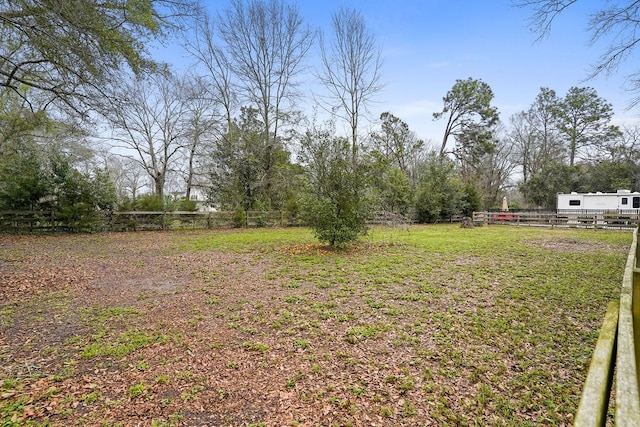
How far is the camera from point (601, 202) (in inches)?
775

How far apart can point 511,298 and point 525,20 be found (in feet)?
17.1

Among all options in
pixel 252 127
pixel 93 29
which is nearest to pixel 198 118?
pixel 252 127

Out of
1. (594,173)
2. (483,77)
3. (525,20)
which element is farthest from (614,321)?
(594,173)

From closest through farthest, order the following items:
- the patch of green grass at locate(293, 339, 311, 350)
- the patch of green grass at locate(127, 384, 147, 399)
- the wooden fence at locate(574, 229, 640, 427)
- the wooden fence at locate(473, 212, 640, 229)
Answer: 1. the wooden fence at locate(574, 229, 640, 427)
2. the patch of green grass at locate(127, 384, 147, 399)
3. the patch of green grass at locate(293, 339, 311, 350)
4. the wooden fence at locate(473, 212, 640, 229)

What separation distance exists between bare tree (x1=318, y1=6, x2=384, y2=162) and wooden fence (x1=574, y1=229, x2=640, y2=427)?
53.7ft

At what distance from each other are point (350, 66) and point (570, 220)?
50.1ft

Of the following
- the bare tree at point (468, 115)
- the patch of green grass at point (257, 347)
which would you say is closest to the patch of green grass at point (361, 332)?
the patch of green grass at point (257, 347)

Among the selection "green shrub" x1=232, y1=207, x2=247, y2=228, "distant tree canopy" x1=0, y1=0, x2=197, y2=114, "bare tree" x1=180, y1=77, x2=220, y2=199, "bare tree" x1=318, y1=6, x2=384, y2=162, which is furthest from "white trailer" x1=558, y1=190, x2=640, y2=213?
"distant tree canopy" x1=0, y1=0, x2=197, y2=114

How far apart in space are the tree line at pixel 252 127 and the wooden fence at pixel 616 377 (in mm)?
7324

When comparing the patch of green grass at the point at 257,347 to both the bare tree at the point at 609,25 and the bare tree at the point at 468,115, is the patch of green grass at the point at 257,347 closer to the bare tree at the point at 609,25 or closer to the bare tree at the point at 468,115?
the bare tree at the point at 609,25

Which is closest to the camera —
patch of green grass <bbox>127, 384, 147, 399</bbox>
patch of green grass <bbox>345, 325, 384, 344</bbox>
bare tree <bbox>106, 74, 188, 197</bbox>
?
patch of green grass <bbox>127, 384, 147, 399</bbox>

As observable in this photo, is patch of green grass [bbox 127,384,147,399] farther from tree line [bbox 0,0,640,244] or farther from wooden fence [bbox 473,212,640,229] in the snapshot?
wooden fence [bbox 473,212,640,229]

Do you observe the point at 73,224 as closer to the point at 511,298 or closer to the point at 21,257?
the point at 21,257

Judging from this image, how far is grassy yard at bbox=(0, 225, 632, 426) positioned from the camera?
8.00ft
